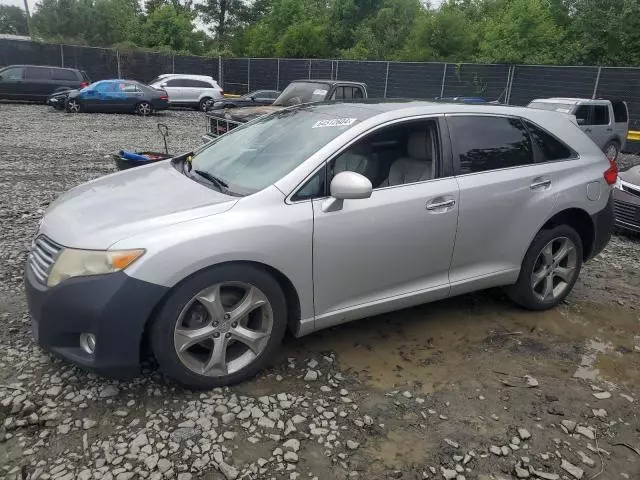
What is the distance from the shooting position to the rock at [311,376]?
322 cm

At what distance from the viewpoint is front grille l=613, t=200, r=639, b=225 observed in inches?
264

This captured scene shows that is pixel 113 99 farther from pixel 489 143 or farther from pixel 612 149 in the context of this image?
pixel 489 143

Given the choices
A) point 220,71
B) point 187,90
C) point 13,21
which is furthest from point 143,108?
point 13,21

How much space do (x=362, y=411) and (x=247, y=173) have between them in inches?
62.7

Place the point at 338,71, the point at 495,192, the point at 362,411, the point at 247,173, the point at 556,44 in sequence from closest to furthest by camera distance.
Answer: the point at 362,411 → the point at 247,173 → the point at 495,192 → the point at 338,71 → the point at 556,44

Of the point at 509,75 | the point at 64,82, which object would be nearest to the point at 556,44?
the point at 509,75

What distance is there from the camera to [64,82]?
20.9 m

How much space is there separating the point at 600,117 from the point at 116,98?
15.5 metres

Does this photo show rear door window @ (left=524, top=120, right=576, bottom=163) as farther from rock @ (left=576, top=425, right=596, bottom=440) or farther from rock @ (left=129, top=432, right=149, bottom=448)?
rock @ (left=129, top=432, right=149, bottom=448)

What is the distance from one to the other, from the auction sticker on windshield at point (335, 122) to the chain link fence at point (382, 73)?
55.7 feet

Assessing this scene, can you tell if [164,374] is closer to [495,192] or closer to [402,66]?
[495,192]

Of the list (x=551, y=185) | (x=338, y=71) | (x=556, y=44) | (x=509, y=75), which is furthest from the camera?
(x=556, y=44)

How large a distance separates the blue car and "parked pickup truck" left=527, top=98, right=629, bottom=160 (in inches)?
519

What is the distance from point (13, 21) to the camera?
73812 millimetres
